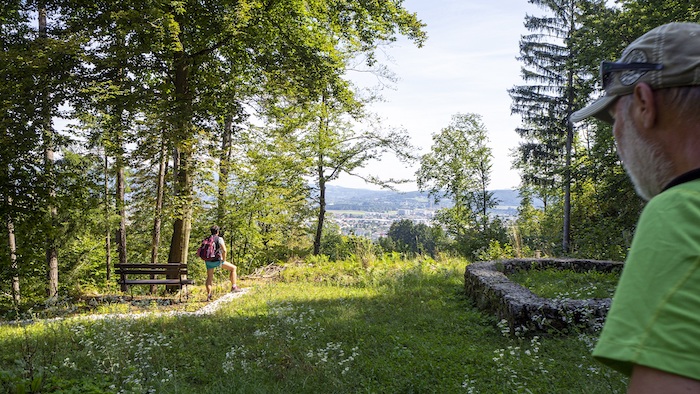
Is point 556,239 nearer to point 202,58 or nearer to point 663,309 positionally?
point 202,58

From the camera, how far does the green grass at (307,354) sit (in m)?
4.48

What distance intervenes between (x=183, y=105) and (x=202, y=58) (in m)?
1.97

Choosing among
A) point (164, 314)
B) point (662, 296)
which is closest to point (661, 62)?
point (662, 296)

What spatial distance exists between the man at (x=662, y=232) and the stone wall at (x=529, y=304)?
3760mm

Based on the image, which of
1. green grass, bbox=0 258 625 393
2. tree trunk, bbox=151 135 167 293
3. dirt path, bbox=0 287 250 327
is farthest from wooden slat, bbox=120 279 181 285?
green grass, bbox=0 258 625 393

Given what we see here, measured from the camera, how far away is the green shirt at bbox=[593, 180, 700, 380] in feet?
2.15

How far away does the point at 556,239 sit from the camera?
24.6 m

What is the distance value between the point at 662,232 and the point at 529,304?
655cm

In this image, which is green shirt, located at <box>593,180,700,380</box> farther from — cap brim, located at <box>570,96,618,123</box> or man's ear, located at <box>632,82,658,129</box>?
cap brim, located at <box>570,96,618,123</box>

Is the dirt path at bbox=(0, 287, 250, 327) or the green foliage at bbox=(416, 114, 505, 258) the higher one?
the green foliage at bbox=(416, 114, 505, 258)

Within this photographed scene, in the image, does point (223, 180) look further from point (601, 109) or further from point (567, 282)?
point (601, 109)

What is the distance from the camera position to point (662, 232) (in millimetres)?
710

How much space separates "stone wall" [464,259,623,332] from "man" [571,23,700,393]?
148 inches

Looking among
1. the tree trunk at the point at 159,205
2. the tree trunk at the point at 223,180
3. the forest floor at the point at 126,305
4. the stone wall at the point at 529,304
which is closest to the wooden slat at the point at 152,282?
the forest floor at the point at 126,305
